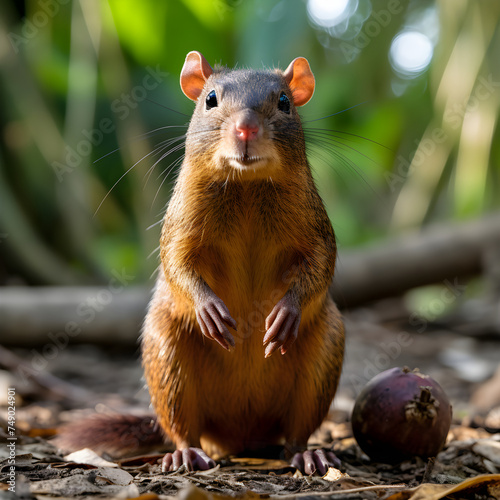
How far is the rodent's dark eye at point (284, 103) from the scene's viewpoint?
13.2ft

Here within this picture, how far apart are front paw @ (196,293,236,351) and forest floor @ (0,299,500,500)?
29.6 inches

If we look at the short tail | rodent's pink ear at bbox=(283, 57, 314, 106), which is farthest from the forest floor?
rodent's pink ear at bbox=(283, 57, 314, 106)

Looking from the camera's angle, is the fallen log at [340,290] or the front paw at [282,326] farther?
the fallen log at [340,290]

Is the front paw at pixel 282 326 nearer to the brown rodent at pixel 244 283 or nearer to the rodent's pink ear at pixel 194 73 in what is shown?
the brown rodent at pixel 244 283

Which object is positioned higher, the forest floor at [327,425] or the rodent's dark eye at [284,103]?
the rodent's dark eye at [284,103]

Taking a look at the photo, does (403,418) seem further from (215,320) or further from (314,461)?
(215,320)

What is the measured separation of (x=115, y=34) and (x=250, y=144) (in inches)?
279

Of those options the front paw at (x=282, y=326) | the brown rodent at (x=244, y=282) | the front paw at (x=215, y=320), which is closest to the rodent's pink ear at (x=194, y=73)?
the brown rodent at (x=244, y=282)

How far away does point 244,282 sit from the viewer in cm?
394

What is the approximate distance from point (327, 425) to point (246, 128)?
2.91m

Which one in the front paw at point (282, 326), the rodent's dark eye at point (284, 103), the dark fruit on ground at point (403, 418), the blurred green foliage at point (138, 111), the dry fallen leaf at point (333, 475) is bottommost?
the dry fallen leaf at point (333, 475)

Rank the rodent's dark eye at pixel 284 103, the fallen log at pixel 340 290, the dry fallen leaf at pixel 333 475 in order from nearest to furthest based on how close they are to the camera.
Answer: the dry fallen leaf at pixel 333 475
the rodent's dark eye at pixel 284 103
the fallen log at pixel 340 290

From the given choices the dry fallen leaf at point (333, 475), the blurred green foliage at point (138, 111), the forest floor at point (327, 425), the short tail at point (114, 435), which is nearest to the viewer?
the forest floor at point (327, 425)

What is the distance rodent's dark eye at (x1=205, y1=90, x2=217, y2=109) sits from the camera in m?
4.04
